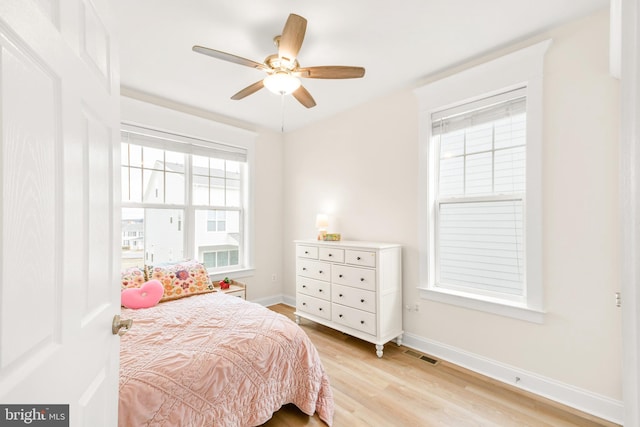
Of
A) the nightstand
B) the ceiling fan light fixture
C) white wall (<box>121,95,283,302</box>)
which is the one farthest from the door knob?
white wall (<box>121,95,283,302</box>)

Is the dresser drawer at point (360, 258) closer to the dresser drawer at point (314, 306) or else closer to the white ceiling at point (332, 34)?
the dresser drawer at point (314, 306)

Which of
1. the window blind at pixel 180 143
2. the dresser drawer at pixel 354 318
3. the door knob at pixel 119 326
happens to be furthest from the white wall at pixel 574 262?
the window blind at pixel 180 143

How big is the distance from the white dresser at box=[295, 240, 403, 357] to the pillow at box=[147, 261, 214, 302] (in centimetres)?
117

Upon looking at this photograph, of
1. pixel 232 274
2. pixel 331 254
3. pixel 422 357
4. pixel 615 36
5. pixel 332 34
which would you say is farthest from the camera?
pixel 232 274

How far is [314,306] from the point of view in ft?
10.8

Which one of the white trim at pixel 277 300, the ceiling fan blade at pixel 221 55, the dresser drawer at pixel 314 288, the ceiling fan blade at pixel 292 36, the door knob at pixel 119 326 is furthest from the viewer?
the white trim at pixel 277 300

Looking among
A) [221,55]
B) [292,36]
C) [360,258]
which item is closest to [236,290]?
[360,258]

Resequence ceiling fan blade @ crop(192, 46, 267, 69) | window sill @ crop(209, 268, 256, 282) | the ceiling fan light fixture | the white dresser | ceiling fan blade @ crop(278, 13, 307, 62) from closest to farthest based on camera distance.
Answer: ceiling fan blade @ crop(278, 13, 307, 62) < ceiling fan blade @ crop(192, 46, 267, 69) < the ceiling fan light fixture < the white dresser < window sill @ crop(209, 268, 256, 282)

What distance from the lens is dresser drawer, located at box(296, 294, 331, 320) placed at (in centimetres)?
316

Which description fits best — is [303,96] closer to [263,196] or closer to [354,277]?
[354,277]

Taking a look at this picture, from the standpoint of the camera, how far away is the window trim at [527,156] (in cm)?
214

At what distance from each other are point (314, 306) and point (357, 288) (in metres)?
0.71

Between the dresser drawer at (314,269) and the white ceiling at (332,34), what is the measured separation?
6.30 feet
